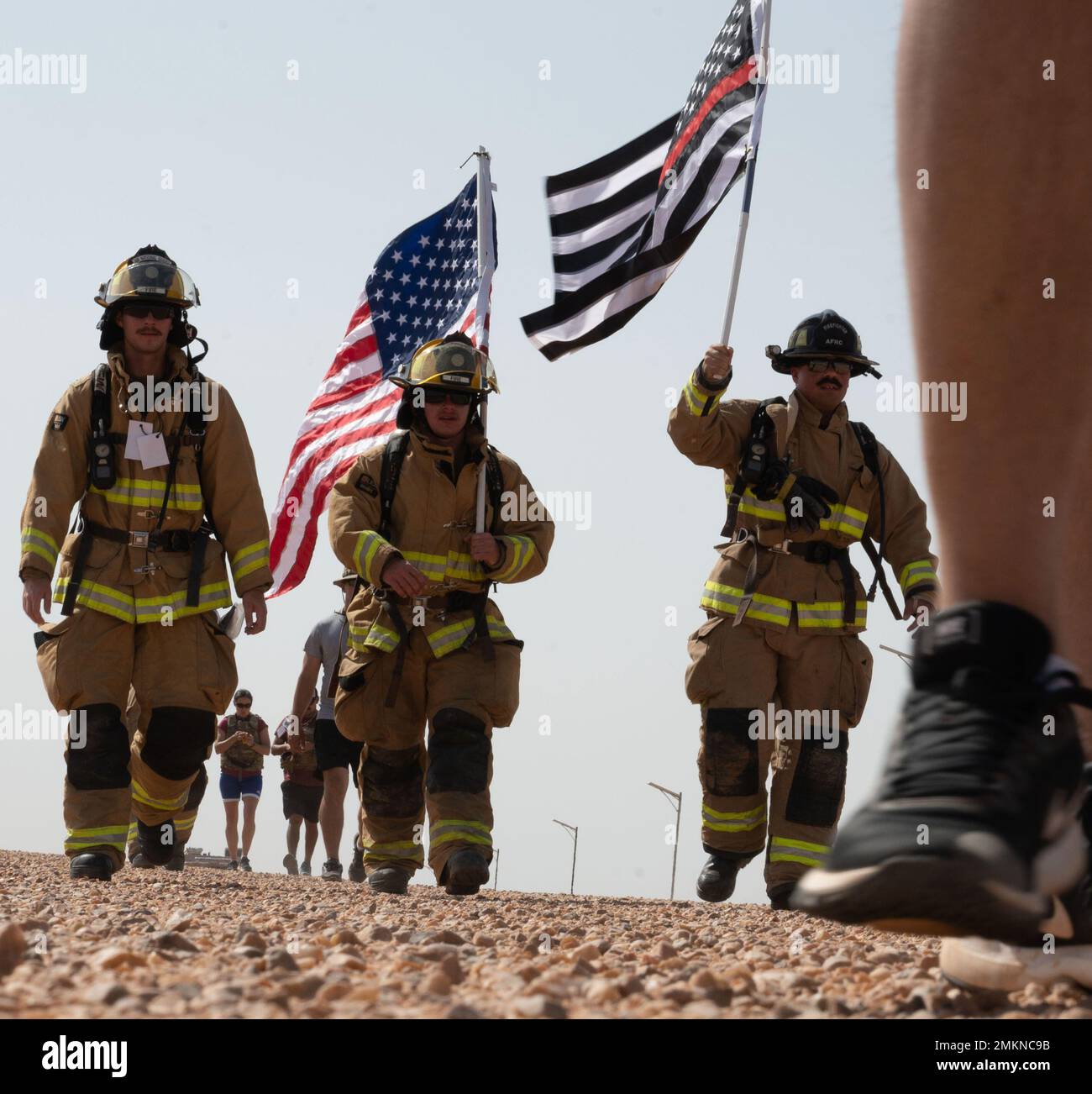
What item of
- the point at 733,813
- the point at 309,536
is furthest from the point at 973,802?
the point at 309,536

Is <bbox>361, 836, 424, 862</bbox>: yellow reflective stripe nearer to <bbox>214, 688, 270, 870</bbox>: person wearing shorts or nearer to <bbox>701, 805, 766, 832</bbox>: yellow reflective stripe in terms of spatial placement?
<bbox>701, 805, 766, 832</bbox>: yellow reflective stripe

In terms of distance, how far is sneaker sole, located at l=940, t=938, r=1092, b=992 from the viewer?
2.14 metres

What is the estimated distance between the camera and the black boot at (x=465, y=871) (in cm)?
682

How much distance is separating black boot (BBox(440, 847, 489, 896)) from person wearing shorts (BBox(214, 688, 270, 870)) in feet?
34.4

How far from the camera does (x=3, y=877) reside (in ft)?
25.5

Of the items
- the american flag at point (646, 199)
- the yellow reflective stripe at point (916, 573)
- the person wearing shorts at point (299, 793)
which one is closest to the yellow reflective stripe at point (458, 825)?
the yellow reflective stripe at point (916, 573)

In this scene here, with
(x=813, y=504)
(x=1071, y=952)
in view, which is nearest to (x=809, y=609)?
(x=813, y=504)

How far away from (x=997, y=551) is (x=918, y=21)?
707mm

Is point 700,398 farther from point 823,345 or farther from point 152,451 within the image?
point 152,451

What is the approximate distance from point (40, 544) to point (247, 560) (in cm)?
96

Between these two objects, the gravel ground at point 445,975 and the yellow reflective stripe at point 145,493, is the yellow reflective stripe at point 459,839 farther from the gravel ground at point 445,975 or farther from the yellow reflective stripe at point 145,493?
the gravel ground at point 445,975

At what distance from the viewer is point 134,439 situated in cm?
729

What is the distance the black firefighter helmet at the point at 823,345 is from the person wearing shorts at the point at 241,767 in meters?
10.4
